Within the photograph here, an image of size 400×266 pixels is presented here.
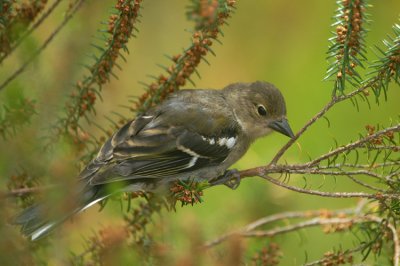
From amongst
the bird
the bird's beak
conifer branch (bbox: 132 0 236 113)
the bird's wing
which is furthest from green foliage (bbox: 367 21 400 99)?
the bird's beak

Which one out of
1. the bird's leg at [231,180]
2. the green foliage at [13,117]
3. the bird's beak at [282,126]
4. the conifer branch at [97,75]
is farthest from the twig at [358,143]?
the bird's beak at [282,126]

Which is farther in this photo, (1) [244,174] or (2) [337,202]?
(2) [337,202]

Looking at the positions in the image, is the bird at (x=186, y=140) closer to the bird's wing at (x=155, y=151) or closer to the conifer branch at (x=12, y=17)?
the bird's wing at (x=155, y=151)

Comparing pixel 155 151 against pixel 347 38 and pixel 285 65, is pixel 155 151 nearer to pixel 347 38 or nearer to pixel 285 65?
pixel 347 38

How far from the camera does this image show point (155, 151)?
4.09 meters

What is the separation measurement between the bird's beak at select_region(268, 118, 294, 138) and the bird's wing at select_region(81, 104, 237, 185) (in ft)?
1.33

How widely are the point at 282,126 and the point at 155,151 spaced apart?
1.08 meters

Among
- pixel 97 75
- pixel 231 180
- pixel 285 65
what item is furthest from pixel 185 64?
pixel 285 65

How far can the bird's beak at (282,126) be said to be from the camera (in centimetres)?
462

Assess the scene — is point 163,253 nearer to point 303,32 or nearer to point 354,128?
point 354,128

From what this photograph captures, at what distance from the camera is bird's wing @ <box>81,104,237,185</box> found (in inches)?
148

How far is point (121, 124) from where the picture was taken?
361cm

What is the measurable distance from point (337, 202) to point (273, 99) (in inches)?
68.5

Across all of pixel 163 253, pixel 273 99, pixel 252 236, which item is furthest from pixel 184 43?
pixel 163 253
